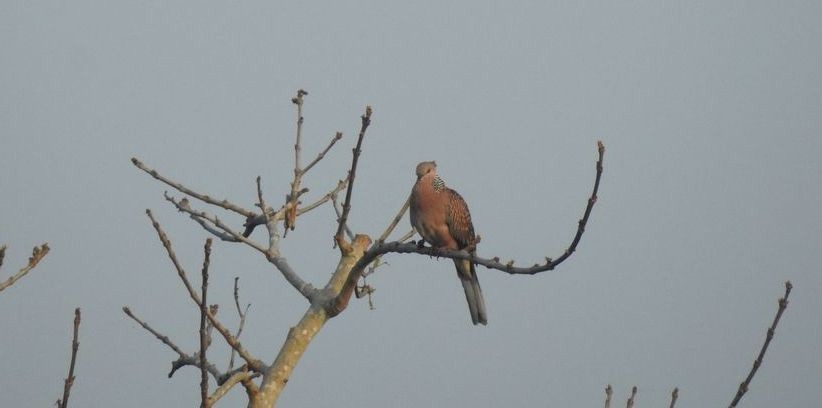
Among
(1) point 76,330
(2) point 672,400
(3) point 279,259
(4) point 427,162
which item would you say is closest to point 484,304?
(4) point 427,162

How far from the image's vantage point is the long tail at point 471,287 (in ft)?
22.9

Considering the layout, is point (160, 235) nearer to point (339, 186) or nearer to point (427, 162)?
point (339, 186)

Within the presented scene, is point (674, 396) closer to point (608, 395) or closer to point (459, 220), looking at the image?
point (608, 395)

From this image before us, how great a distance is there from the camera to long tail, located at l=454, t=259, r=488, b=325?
6.99 meters

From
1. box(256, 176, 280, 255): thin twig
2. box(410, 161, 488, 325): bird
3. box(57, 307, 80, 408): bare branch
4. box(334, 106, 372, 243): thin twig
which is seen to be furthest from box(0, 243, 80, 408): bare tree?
box(410, 161, 488, 325): bird

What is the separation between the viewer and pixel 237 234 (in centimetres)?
532

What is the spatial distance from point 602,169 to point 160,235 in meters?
1.66

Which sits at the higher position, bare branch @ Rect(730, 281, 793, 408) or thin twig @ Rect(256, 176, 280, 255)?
thin twig @ Rect(256, 176, 280, 255)

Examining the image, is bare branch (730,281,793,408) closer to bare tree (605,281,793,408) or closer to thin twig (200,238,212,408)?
bare tree (605,281,793,408)

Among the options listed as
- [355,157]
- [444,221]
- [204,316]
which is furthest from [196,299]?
[444,221]

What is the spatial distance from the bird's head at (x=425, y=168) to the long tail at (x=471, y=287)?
750 millimetres

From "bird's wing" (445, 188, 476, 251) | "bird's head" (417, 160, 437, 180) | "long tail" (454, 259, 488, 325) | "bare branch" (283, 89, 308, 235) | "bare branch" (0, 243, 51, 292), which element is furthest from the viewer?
"bird's head" (417, 160, 437, 180)

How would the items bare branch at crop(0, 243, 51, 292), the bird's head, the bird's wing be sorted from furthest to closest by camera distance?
the bird's head < the bird's wing < bare branch at crop(0, 243, 51, 292)

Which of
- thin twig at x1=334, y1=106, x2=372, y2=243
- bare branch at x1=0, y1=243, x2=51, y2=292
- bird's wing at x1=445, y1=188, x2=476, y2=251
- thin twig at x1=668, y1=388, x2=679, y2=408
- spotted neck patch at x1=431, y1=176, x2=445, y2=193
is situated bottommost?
thin twig at x1=668, y1=388, x2=679, y2=408
